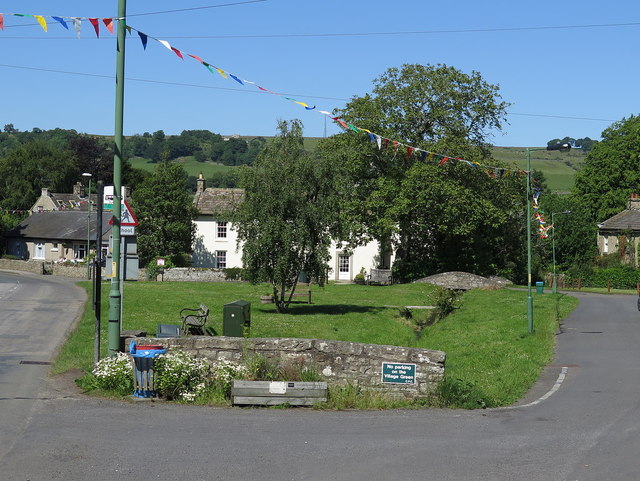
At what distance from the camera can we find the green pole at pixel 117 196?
15.3 m

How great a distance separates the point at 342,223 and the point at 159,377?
1983 cm

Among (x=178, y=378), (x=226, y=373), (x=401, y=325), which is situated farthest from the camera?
(x=401, y=325)

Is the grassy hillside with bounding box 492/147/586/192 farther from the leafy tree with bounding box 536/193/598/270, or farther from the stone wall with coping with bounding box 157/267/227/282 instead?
the stone wall with coping with bounding box 157/267/227/282

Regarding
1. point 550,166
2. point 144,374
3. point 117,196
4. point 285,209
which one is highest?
point 550,166

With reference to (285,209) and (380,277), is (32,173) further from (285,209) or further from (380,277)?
(285,209)

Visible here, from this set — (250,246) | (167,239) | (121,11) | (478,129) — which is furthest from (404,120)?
(121,11)

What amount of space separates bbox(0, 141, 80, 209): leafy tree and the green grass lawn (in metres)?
60.8

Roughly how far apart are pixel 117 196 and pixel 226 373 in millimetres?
4023

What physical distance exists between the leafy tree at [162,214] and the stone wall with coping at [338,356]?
1888 inches

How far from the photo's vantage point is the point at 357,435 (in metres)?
11.9

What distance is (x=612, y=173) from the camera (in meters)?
79.1

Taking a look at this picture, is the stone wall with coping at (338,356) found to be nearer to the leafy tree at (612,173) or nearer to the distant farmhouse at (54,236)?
the distant farmhouse at (54,236)

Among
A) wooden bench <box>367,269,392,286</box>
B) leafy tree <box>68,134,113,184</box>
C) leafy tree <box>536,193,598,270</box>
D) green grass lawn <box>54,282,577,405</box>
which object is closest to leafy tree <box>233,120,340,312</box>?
green grass lawn <box>54,282,577,405</box>

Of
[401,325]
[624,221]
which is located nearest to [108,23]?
[401,325]
